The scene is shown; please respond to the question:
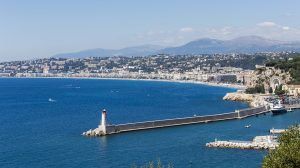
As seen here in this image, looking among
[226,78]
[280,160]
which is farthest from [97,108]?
[226,78]

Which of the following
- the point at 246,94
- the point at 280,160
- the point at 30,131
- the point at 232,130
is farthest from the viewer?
the point at 246,94

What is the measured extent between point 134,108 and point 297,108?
2005cm

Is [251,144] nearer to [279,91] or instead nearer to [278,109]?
[278,109]

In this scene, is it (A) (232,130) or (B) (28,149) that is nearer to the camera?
(B) (28,149)

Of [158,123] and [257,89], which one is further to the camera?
[257,89]

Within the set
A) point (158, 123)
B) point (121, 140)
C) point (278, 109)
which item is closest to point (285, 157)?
point (121, 140)

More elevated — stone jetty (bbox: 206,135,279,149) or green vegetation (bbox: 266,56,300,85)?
green vegetation (bbox: 266,56,300,85)

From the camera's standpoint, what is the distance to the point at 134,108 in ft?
247

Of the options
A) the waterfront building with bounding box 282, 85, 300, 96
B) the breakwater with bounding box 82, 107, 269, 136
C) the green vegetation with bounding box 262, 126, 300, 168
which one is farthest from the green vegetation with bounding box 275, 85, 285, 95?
the green vegetation with bounding box 262, 126, 300, 168

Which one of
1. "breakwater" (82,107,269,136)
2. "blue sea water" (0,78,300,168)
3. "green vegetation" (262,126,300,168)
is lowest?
"blue sea water" (0,78,300,168)

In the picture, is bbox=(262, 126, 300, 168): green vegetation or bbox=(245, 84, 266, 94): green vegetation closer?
bbox=(262, 126, 300, 168): green vegetation

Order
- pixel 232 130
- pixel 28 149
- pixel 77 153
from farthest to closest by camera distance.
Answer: pixel 232 130, pixel 28 149, pixel 77 153

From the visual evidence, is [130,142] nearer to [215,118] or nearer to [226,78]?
[215,118]

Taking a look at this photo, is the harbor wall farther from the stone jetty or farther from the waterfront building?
the waterfront building
